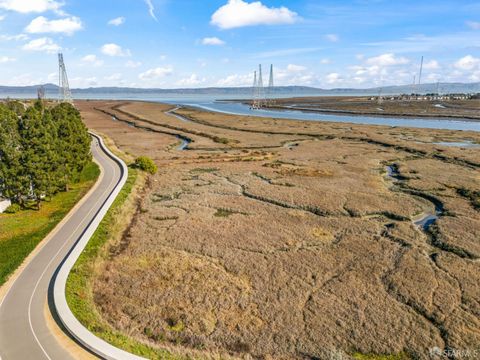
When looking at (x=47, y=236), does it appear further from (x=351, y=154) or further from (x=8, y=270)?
(x=351, y=154)

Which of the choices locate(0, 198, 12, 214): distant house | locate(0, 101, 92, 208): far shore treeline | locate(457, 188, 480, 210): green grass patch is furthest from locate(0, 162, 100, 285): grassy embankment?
locate(457, 188, 480, 210): green grass patch

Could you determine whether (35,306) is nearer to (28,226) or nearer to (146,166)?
(28,226)

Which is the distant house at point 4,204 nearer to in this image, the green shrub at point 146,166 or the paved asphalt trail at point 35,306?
the paved asphalt trail at point 35,306

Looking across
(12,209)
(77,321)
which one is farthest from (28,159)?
(77,321)

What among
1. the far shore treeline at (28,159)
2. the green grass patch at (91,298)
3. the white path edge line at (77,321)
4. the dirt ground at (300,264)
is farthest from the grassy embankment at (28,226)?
the dirt ground at (300,264)

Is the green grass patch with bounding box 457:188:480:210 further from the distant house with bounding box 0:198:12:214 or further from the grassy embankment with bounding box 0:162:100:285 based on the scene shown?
the distant house with bounding box 0:198:12:214

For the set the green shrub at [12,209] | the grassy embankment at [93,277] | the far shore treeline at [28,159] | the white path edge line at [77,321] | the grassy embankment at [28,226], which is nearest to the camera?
the white path edge line at [77,321]

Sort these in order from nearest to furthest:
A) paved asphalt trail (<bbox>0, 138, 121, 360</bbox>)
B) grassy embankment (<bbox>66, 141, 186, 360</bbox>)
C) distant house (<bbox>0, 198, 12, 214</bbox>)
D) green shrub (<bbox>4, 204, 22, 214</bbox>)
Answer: paved asphalt trail (<bbox>0, 138, 121, 360</bbox>) < grassy embankment (<bbox>66, 141, 186, 360</bbox>) < green shrub (<bbox>4, 204, 22, 214</bbox>) < distant house (<bbox>0, 198, 12, 214</bbox>)
